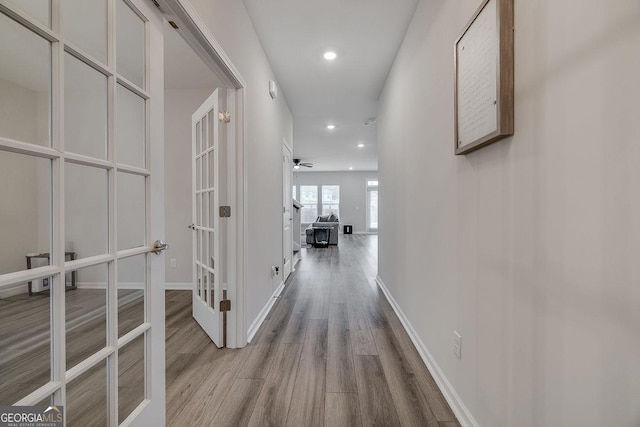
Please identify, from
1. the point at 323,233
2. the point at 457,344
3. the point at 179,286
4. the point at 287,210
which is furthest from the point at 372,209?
the point at 457,344

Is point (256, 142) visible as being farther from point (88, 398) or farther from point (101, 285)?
point (88, 398)

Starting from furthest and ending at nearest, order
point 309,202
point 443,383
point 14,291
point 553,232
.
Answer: point 309,202
point 443,383
point 553,232
point 14,291

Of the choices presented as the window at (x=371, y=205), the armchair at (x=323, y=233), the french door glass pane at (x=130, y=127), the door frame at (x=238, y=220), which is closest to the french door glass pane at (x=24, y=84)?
the french door glass pane at (x=130, y=127)

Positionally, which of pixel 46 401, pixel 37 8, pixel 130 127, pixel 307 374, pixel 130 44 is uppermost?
pixel 130 44

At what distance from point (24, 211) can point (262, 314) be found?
2.26m

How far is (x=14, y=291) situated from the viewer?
768 millimetres

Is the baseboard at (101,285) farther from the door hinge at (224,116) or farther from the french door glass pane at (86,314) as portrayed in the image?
the door hinge at (224,116)

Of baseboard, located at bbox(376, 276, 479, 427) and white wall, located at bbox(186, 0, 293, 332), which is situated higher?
white wall, located at bbox(186, 0, 293, 332)

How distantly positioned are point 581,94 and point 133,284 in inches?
64.0

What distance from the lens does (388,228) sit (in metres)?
3.45

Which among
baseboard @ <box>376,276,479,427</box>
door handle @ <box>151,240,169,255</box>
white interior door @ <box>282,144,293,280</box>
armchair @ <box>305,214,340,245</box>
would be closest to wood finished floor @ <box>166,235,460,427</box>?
baseboard @ <box>376,276,479,427</box>

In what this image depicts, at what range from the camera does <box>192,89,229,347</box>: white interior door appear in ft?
7.47

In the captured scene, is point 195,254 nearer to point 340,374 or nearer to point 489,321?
point 340,374

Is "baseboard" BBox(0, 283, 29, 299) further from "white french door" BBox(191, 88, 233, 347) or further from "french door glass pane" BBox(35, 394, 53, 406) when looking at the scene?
"white french door" BBox(191, 88, 233, 347)
